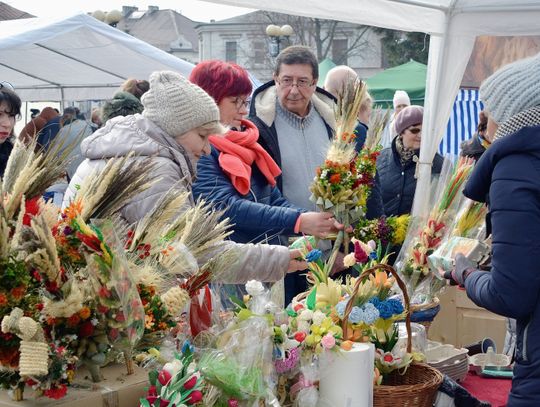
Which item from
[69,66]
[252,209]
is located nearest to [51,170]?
[252,209]

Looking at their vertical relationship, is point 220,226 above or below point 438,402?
above

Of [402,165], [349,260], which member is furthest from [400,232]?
[402,165]

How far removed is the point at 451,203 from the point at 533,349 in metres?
1.18

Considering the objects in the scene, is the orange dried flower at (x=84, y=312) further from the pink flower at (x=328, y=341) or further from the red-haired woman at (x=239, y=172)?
the red-haired woman at (x=239, y=172)

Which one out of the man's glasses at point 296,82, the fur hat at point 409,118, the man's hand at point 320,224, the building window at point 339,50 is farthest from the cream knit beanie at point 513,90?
the building window at point 339,50

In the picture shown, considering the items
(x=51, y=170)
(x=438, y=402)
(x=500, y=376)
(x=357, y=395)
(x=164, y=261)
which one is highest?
(x=51, y=170)

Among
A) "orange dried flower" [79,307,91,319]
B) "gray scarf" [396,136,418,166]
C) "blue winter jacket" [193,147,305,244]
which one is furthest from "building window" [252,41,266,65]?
"orange dried flower" [79,307,91,319]

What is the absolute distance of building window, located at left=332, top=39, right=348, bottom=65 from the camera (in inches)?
1777

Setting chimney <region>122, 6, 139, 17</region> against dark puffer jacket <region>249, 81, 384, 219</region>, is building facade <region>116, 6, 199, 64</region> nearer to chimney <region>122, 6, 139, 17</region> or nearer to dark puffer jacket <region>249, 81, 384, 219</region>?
chimney <region>122, 6, 139, 17</region>

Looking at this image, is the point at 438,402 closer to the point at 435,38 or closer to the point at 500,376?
the point at 500,376

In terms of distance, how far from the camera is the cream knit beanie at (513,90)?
2.15m

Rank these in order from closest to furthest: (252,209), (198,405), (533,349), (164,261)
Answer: (198,405), (164,261), (533,349), (252,209)

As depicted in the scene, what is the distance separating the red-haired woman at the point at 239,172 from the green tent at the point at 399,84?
11857 millimetres

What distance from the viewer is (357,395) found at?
1.95 metres
